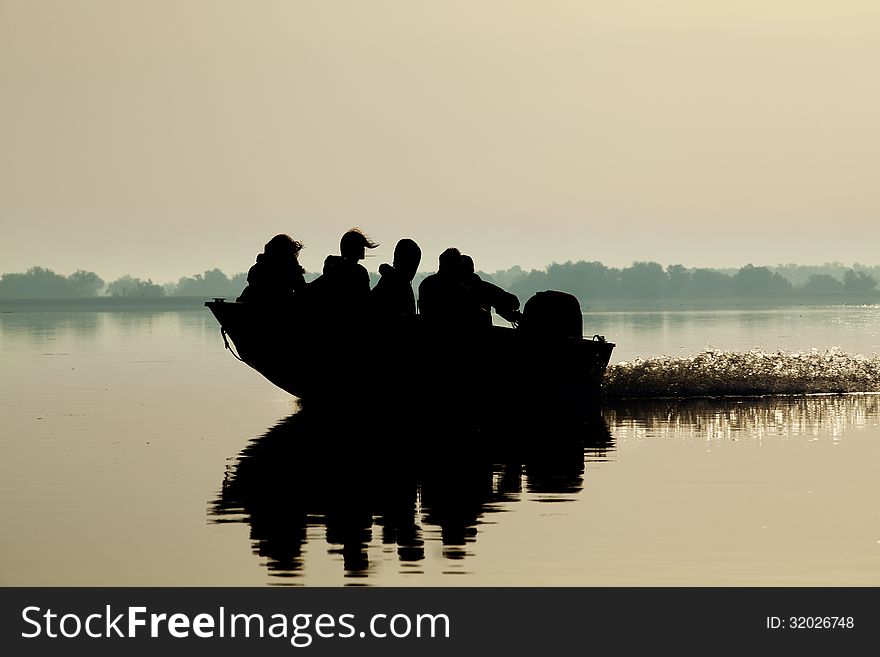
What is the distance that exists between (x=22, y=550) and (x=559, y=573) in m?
4.39

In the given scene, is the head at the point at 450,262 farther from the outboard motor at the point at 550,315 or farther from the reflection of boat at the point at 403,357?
the outboard motor at the point at 550,315

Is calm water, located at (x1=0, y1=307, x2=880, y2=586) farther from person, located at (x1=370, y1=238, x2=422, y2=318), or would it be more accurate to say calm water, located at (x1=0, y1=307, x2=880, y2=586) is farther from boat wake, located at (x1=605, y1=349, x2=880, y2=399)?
boat wake, located at (x1=605, y1=349, x2=880, y2=399)

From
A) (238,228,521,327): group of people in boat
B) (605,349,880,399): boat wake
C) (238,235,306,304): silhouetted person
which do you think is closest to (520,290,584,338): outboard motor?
(238,228,521,327): group of people in boat

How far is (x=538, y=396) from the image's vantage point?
25.9 m

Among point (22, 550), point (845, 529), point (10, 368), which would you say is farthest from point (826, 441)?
point (10, 368)

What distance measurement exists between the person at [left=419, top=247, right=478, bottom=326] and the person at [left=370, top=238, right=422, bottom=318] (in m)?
0.26

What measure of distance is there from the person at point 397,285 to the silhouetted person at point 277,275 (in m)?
1.19

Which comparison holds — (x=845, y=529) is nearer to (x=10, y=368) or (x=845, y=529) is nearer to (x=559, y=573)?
(x=559, y=573)

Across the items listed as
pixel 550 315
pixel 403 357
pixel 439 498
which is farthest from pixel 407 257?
pixel 439 498

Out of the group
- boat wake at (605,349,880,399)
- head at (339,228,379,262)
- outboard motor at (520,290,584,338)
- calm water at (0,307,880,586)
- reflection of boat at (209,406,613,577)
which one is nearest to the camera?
calm water at (0,307,880,586)

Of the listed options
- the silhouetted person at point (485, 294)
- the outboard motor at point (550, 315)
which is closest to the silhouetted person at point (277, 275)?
the silhouetted person at point (485, 294)

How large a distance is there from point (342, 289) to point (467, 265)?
2.32 metres

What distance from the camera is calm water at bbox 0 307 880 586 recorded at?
1195 cm

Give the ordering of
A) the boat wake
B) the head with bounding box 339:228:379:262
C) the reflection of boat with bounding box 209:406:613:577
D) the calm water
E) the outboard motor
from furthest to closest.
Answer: the boat wake → the outboard motor → the head with bounding box 339:228:379:262 → the reflection of boat with bounding box 209:406:613:577 → the calm water
